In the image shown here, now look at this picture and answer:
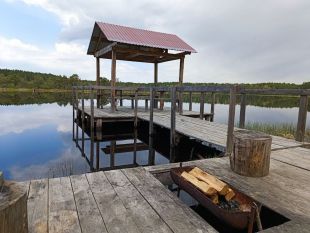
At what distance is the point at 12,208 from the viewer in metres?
1.73

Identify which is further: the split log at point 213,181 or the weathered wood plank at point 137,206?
the split log at point 213,181

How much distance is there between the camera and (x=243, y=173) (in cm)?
386

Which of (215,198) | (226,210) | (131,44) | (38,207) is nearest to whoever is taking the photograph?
(226,210)

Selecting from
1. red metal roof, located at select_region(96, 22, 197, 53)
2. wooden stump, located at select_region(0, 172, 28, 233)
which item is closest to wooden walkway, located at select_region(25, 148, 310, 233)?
wooden stump, located at select_region(0, 172, 28, 233)

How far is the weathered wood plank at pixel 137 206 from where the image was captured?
2.40 metres

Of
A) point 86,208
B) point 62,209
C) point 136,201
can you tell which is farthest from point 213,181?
point 62,209

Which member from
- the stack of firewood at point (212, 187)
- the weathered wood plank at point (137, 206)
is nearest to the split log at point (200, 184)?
the stack of firewood at point (212, 187)

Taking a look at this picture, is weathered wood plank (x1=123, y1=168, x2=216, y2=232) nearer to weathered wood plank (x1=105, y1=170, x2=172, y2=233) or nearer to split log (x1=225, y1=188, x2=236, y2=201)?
weathered wood plank (x1=105, y1=170, x2=172, y2=233)

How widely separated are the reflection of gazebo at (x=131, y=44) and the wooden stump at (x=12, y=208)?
35.2 ft

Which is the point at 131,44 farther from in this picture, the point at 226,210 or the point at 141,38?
the point at 226,210

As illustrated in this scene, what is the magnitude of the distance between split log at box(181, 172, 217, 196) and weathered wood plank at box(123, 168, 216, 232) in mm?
393

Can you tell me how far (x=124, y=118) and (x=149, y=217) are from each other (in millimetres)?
9147

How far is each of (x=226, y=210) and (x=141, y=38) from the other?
12287 mm

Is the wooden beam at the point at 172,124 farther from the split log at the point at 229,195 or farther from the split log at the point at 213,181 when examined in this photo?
the split log at the point at 229,195
